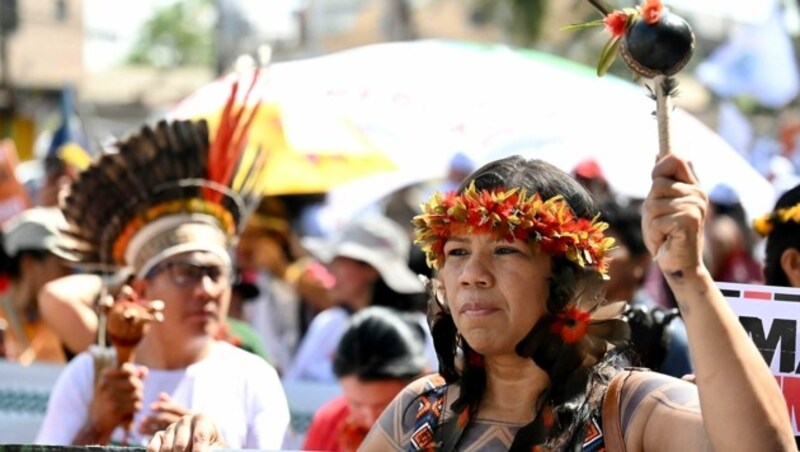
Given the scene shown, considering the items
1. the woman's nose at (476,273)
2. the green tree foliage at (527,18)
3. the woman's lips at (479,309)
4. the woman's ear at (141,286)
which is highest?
the green tree foliage at (527,18)

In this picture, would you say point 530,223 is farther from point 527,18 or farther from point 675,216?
point 527,18

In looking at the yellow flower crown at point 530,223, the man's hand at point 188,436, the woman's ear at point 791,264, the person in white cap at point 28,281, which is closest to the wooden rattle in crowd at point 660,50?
the yellow flower crown at point 530,223

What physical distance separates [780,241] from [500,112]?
310 cm

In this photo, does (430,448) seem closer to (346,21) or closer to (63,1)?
(63,1)

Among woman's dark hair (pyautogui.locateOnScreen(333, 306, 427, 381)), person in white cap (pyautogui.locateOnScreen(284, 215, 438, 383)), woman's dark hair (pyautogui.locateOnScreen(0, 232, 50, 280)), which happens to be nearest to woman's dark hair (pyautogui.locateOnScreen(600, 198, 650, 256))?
person in white cap (pyautogui.locateOnScreen(284, 215, 438, 383))

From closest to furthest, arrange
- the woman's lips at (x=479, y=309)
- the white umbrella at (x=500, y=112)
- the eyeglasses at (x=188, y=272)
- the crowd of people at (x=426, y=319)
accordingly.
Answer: the crowd of people at (x=426, y=319) → the woman's lips at (x=479, y=309) → the eyeglasses at (x=188, y=272) → the white umbrella at (x=500, y=112)

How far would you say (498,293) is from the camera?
330 cm

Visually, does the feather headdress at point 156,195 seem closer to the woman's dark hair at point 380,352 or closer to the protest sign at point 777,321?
the woman's dark hair at point 380,352

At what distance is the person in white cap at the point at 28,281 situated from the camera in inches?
315

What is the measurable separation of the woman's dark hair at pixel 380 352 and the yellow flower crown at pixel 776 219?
1.40 m

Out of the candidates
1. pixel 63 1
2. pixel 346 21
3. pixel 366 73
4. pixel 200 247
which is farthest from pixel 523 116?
pixel 346 21

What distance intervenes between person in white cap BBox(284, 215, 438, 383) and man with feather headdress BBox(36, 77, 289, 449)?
199cm

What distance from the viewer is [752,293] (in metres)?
3.69

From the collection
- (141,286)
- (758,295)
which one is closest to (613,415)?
(758,295)
